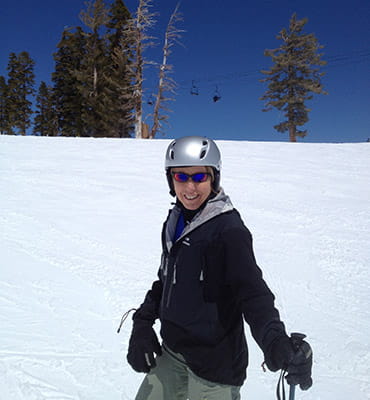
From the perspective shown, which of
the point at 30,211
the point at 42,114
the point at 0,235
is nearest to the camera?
the point at 0,235

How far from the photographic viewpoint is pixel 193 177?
68.6 inches

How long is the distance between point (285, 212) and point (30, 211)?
Result: 608 cm

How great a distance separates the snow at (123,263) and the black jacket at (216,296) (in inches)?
56.2

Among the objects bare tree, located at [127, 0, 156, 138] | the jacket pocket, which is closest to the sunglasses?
the jacket pocket

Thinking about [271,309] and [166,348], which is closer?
[271,309]

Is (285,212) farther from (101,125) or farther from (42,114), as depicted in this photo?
(42,114)

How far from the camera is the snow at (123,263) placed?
275cm

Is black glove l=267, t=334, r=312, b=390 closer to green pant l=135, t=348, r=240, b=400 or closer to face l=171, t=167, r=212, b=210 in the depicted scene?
green pant l=135, t=348, r=240, b=400


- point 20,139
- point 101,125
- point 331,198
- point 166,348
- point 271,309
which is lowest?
point 166,348

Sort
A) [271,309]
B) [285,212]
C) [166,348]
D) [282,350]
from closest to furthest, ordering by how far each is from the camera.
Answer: [282,350] < [271,309] < [166,348] < [285,212]

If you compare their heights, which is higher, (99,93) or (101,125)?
(99,93)

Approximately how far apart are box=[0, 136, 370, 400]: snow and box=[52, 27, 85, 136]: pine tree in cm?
2327

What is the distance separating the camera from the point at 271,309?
136cm

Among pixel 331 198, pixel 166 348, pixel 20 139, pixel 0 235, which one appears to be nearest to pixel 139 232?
pixel 0 235
